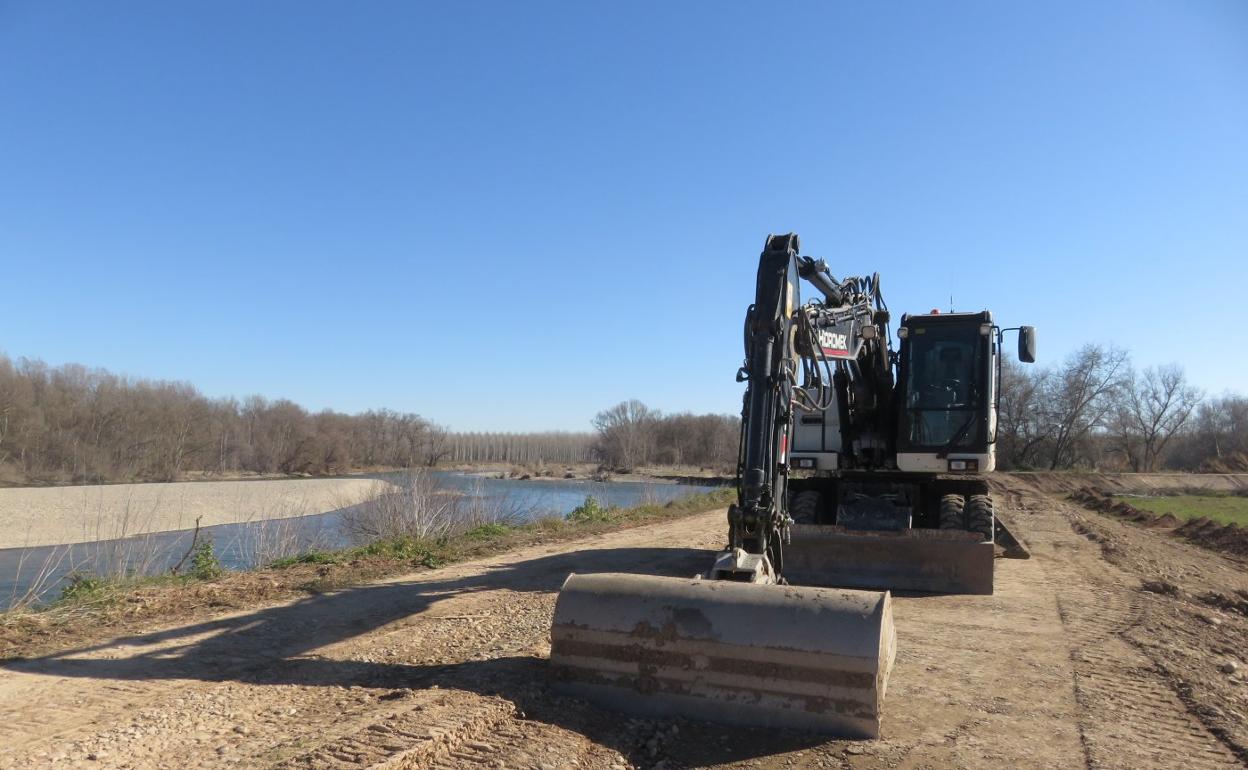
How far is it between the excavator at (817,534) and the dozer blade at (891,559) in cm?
2

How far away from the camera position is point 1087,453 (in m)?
63.7

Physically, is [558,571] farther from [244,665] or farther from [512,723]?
[512,723]

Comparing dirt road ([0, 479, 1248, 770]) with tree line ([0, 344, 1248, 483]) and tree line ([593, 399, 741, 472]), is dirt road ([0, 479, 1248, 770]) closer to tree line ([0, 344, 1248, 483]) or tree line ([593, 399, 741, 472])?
tree line ([0, 344, 1248, 483])

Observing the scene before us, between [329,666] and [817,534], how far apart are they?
19.6ft

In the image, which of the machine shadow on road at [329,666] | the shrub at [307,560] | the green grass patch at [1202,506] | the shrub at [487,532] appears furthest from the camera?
the green grass patch at [1202,506]

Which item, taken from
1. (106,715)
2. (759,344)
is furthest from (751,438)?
(106,715)

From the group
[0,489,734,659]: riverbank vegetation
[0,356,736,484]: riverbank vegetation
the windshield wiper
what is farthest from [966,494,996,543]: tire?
[0,356,736,484]: riverbank vegetation

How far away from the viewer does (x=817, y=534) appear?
9578 mm

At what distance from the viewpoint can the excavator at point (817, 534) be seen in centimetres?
461

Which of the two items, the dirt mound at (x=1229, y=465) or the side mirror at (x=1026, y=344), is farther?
the dirt mound at (x=1229, y=465)

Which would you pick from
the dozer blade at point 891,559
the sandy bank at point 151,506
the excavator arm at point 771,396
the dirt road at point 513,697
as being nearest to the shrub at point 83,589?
the dirt road at point 513,697

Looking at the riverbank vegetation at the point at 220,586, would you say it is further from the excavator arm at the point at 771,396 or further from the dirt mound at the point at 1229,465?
the dirt mound at the point at 1229,465

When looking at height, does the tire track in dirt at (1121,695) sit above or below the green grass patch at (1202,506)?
below

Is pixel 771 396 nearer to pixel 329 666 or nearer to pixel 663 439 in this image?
pixel 329 666
